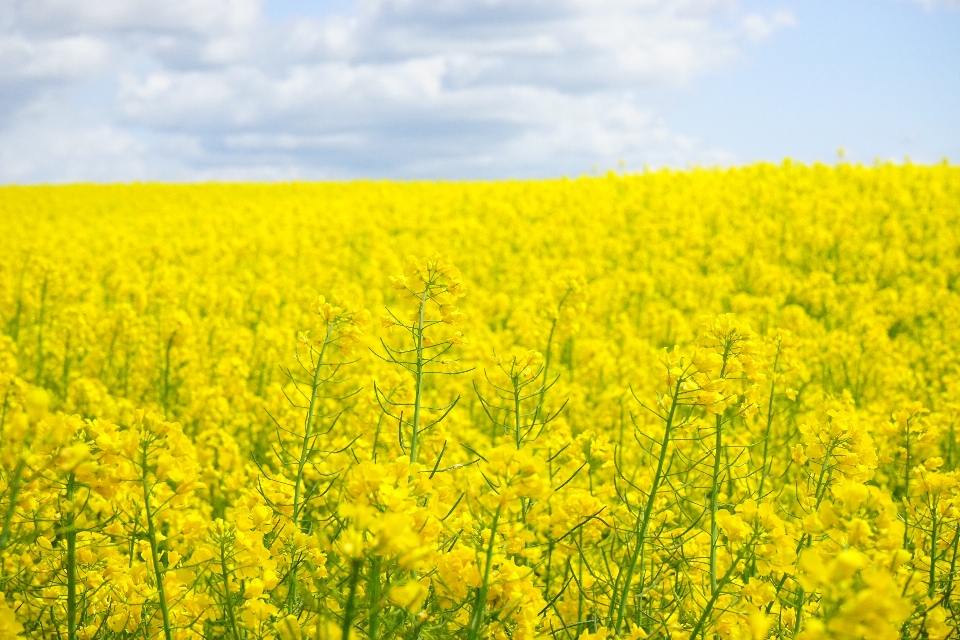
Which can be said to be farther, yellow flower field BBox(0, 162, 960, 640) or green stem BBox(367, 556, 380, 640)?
yellow flower field BBox(0, 162, 960, 640)

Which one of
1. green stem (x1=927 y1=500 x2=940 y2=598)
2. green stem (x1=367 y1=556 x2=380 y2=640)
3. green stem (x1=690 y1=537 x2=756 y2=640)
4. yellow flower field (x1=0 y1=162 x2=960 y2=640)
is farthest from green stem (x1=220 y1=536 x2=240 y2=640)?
green stem (x1=927 y1=500 x2=940 y2=598)

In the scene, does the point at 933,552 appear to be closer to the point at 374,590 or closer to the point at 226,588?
the point at 374,590

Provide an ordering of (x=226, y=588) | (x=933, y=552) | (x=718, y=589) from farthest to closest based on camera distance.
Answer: (x=933, y=552), (x=226, y=588), (x=718, y=589)

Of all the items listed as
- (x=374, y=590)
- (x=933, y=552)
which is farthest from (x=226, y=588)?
(x=933, y=552)

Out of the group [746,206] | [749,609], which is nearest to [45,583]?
[749,609]

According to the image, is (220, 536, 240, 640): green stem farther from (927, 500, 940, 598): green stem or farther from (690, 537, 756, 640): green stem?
(927, 500, 940, 598): green stem

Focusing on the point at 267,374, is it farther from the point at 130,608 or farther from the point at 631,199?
the point at 631,199

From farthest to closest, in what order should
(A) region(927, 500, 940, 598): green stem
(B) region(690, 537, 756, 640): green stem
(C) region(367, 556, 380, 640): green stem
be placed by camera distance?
(A) region(927, 500, 940, 598): green stem → (B) region(690, 537, 756, 640): green stem → (C) region(367, 556, 380, 640): green stem

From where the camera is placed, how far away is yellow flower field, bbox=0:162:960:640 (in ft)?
6.26

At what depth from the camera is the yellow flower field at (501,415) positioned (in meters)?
1.91

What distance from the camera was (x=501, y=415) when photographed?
6180mm

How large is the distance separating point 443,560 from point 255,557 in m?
0.53

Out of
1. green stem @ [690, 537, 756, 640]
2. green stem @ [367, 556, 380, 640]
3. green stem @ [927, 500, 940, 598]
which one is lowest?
green stem @ [927, 500, 940, 598]

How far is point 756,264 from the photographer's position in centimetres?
1091
